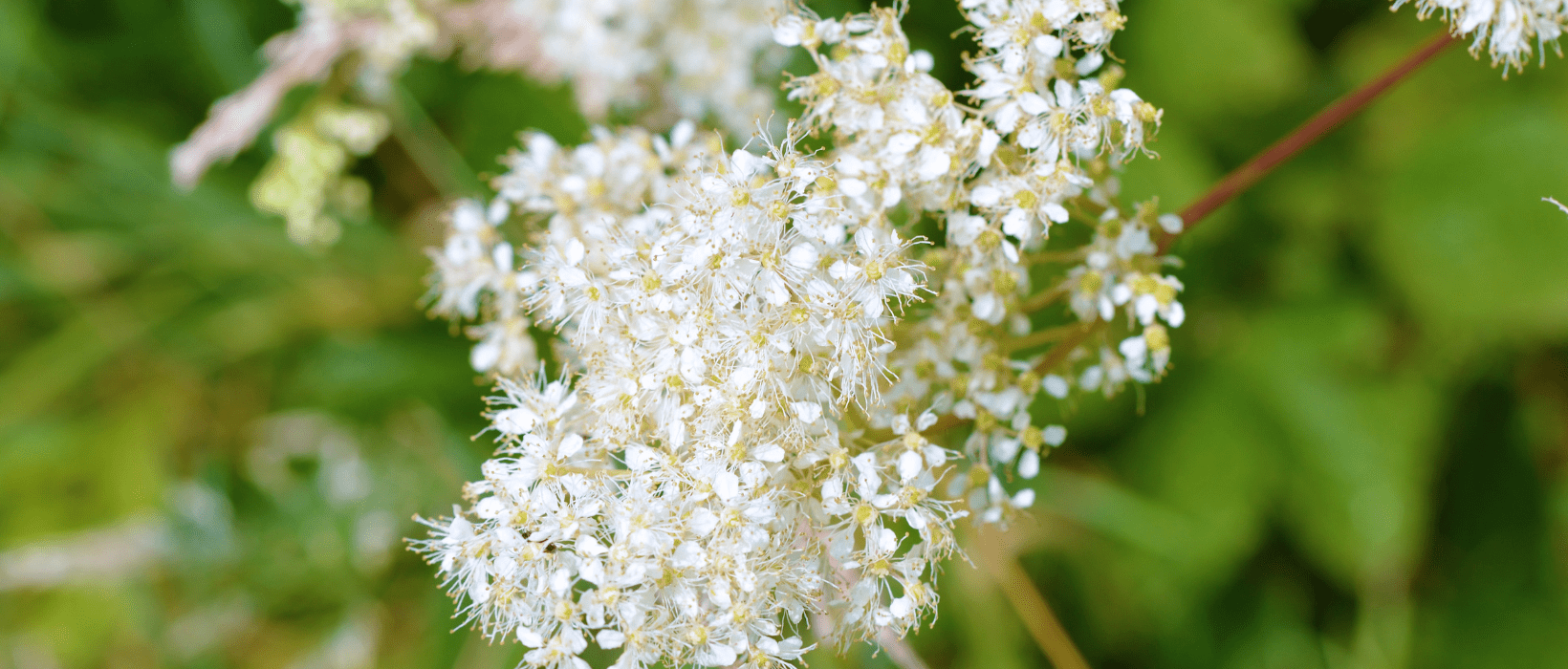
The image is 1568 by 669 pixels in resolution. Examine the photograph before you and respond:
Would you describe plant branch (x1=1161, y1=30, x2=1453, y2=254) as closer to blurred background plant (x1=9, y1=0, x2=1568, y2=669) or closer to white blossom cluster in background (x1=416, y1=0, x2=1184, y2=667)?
white blossom cluster in background (x1=416, y1=0, x2=1184, y2=667)

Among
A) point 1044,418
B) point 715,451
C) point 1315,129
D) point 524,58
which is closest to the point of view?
point 715,451

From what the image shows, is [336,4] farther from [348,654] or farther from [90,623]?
[90,623]

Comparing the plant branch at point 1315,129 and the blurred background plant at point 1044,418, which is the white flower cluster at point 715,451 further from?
the blurred background plant at point 1044,418

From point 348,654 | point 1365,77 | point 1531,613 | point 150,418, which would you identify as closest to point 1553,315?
point 1365,77

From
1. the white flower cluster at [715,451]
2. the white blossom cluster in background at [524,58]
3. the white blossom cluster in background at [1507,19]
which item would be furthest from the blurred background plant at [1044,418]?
the white blossom cluster in background at [1507,19]

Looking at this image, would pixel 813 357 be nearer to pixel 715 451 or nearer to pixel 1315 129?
pixel 715 451

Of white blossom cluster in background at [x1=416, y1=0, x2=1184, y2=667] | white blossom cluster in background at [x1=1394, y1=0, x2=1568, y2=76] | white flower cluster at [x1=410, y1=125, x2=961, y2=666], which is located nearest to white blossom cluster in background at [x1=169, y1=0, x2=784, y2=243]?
white blossom cluster in background at [x1=416, y1=0, x2=1184, y2=667]

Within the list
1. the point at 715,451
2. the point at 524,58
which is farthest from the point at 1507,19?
the point at 524,58
